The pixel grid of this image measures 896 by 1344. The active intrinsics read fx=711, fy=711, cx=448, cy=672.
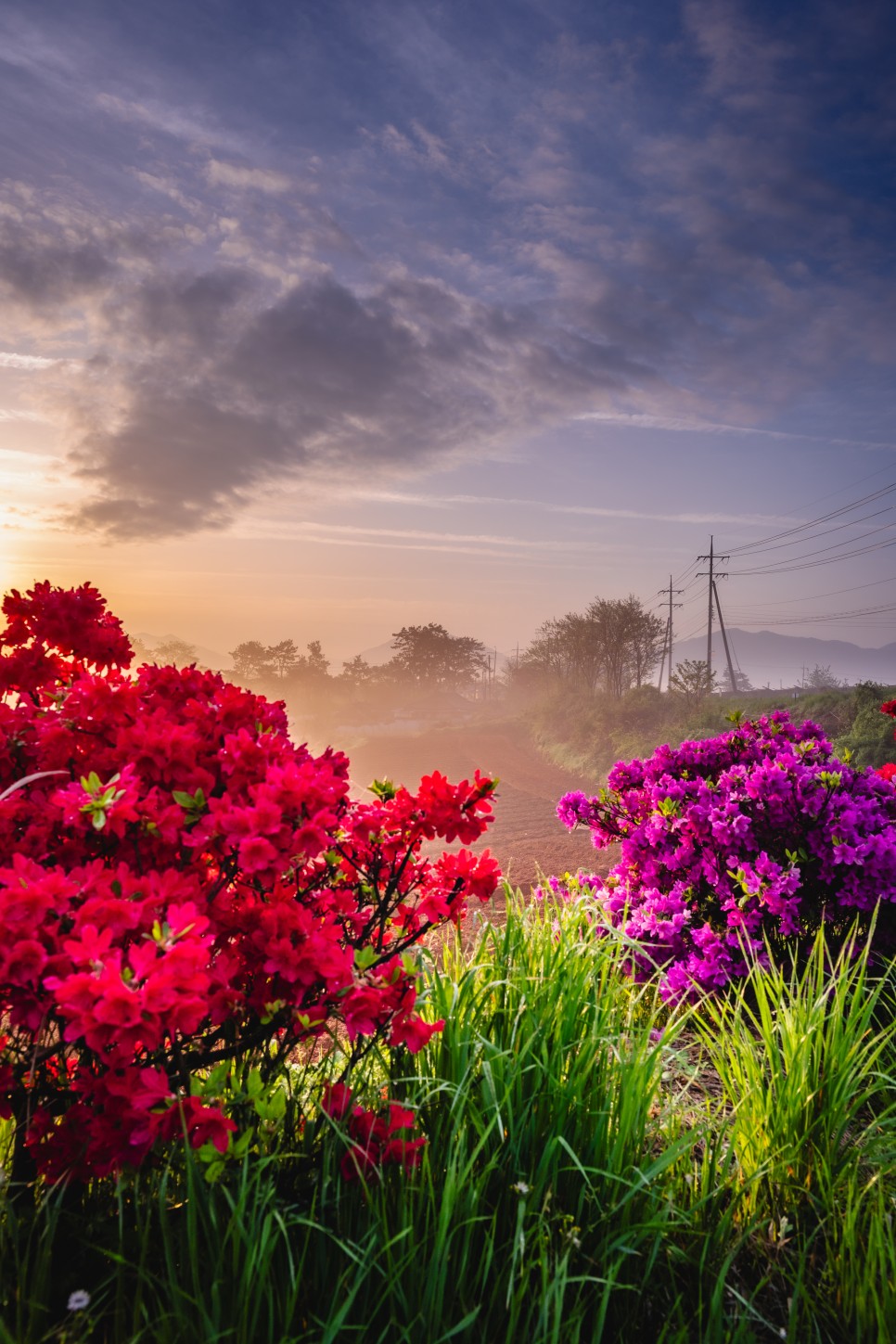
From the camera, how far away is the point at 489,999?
104 inches

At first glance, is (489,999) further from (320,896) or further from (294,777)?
(294,777)

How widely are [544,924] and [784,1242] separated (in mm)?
1543

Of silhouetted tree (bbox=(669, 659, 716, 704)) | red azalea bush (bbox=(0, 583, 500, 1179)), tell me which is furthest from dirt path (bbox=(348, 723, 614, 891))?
silhouetted tree (bbox=(669, 659, 716, 704))

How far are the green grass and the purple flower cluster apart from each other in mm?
988

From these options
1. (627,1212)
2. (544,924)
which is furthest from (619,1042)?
(544,924)

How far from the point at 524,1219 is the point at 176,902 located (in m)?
1.23

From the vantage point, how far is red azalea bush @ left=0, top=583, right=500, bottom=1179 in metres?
1.60

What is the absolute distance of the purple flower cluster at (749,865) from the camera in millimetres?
3680

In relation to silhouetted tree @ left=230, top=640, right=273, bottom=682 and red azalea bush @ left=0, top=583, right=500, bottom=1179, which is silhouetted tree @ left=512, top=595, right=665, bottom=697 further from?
red azalea bush @ left=0, top=583, right=500, bottom=1179

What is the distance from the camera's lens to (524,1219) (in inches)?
73.3

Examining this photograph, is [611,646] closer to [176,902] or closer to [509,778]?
[509,778]

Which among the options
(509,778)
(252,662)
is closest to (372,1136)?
(509,778)

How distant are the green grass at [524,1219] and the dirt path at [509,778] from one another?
0.94m

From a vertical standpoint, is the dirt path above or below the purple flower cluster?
below
